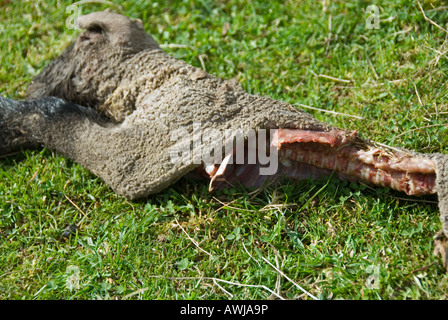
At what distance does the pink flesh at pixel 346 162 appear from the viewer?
2787 millimetres

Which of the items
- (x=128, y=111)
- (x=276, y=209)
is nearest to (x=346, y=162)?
(x=276, y=209)

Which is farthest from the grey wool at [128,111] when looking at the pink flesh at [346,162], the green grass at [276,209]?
the green grass at [276,209]

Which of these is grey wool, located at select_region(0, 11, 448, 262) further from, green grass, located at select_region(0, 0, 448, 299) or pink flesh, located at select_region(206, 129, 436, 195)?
green grass, located at select_region(0, 0, 448, 299)

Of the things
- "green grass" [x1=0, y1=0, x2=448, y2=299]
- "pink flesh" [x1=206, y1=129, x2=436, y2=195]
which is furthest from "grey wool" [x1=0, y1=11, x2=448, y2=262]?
"green grass" [x1=0, y1=0, x2=448, y2=299]

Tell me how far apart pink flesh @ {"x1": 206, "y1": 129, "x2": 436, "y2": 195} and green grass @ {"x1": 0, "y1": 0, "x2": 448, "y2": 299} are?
5.2 inches

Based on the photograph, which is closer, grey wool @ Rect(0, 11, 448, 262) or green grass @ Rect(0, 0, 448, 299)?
green grass @ Rect(0, 0, 448, 299)

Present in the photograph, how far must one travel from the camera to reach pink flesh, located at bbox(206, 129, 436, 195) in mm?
2787

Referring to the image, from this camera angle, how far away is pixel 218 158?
9.75 ft

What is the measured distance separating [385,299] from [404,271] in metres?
0.19

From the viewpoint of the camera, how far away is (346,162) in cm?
297

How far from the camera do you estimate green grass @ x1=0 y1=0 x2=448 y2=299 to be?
2.79 m

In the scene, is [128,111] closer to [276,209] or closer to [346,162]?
[276,209]

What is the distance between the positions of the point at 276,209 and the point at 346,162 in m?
0.48

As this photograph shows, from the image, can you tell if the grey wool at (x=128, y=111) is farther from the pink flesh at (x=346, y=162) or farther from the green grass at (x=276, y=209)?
the green grass at (x=276, y=209)
